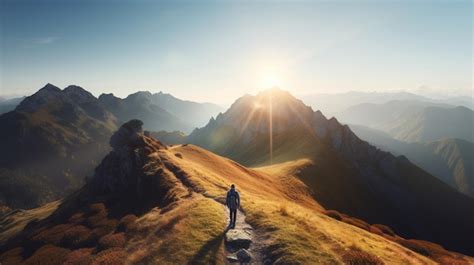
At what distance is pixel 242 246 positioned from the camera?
25.4 metres

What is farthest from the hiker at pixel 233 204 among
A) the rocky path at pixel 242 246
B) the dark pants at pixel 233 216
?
the rocky path at pixel 242 246

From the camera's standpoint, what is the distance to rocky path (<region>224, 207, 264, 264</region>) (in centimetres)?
2355

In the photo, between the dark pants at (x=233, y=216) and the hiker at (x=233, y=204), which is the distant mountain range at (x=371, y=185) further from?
the hiker at (x=233, y=204)

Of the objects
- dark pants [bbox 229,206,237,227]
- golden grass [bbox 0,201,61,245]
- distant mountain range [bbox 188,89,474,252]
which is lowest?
golden grass [bbox 0,201,61,245]

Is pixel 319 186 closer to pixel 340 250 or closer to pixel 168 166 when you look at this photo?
pixel 168 166

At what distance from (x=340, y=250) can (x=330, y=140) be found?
161m

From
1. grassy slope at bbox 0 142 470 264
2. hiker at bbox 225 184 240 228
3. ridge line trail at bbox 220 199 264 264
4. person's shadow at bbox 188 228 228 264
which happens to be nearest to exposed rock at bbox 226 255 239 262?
ridge line trail at bbox 220 199 264 264

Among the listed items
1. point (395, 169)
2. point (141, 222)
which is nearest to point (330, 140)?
point (395, 169)

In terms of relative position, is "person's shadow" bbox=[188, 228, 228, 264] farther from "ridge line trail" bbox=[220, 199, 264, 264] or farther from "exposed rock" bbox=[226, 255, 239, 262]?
"exposed rock" bbox=[226, 255, 239, 262]

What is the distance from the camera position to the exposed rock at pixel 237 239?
25.5m

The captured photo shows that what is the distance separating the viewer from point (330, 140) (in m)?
178

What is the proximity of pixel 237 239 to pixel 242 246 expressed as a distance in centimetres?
78

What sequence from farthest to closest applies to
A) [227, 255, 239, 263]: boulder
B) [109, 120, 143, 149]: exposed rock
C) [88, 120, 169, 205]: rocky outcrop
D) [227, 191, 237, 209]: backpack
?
[109, 120, 143, 149]: exposed rock, [88, 120, 169, 205]: rocky outcrop, [227, 191, 237, 209]: backpack, [227, 255, 239, 263]: boulder

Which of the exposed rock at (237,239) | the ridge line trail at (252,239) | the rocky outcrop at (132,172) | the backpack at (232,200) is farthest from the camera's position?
the rocky outcrop at (132,172)
